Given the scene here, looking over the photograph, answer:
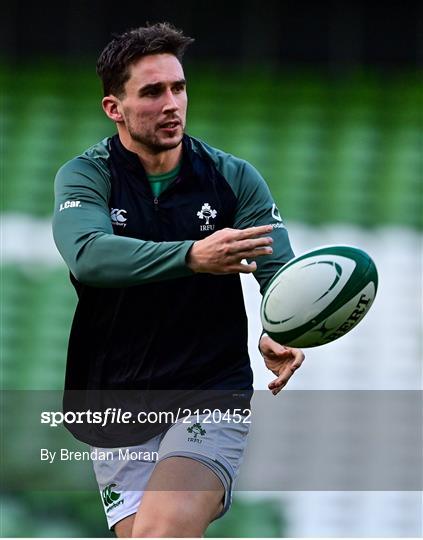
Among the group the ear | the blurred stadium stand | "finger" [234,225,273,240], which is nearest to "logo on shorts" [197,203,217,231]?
the ear

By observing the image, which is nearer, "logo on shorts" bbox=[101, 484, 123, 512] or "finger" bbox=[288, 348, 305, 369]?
"finger" bbox=[288, 348, 305, 369]

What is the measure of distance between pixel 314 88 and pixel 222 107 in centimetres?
65

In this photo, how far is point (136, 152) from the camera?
3645 millimetres

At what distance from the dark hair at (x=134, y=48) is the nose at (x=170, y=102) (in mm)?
145

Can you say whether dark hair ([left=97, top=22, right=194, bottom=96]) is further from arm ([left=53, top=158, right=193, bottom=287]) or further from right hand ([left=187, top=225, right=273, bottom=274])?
right hand ([left=187, top=225, right=273, bottom=274])

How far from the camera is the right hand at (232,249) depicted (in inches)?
118

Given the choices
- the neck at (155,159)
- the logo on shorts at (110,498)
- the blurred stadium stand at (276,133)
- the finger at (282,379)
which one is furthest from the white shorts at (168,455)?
the blurred stadium stand at (276,133)

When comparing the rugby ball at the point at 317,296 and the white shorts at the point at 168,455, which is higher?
the rugby ball at the point at 317,296

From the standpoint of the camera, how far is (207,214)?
355 centimetres

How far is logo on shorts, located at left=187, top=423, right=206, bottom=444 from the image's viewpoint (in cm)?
334

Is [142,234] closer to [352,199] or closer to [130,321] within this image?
[130,321]

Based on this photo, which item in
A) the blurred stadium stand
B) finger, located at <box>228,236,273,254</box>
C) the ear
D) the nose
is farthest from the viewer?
the blurred stadium stand

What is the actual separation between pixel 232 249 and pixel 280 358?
1.98ft

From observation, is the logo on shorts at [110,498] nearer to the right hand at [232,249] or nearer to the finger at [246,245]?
the right hand at [232,249]
